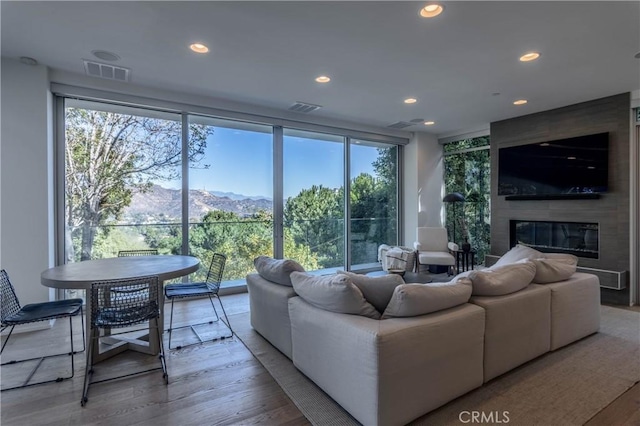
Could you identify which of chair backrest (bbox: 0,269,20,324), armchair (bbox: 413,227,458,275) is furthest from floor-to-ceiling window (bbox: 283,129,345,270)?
chair backrest (bbox: 0,269,20,324)

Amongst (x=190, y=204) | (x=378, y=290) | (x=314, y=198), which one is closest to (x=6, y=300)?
(x=190, y=204)

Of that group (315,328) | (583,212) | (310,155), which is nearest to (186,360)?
(315,328)

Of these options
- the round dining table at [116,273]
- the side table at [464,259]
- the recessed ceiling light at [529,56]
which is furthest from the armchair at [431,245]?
the round dining table at [116,273]

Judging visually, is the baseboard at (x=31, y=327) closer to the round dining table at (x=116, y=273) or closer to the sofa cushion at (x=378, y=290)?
the round dining table at (x=116, y=273)

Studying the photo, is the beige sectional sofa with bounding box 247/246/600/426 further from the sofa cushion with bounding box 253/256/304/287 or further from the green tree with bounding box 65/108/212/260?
the green tree with bounding box 65/108/212/260

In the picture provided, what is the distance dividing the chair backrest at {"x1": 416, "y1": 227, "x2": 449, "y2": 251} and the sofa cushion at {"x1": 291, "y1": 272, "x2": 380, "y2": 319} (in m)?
4.17

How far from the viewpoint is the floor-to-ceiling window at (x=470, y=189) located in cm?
616

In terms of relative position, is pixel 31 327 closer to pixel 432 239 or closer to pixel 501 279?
pixel 501 279

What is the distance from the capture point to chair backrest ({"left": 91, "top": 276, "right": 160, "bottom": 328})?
2.18 m

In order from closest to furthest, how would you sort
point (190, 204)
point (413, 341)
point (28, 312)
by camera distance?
point (413, 341), point (28, 312), point (190, 204)

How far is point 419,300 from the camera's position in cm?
193

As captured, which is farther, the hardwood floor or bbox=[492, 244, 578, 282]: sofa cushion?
bbox=[492, 244, 578, 282]: sofa cushion

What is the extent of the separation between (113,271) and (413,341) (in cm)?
237

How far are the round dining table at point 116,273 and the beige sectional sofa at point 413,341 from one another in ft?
2.69
